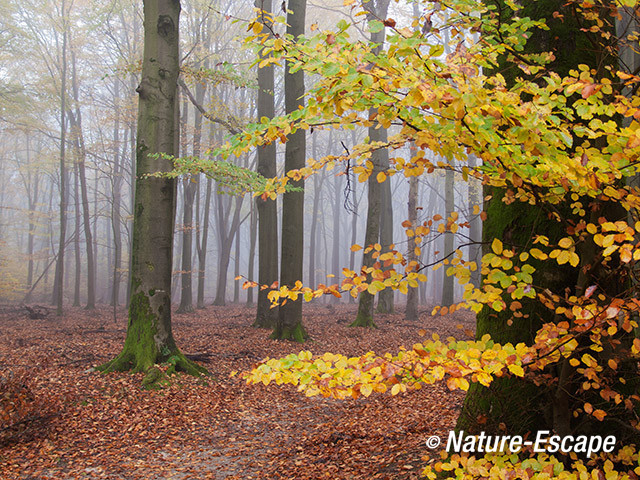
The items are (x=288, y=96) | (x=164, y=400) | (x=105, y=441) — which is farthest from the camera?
(x=288, y=96)

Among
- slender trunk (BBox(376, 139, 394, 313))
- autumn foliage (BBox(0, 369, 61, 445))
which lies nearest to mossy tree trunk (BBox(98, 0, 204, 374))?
autumn foliage (BBox(0, 369, 61, 445))

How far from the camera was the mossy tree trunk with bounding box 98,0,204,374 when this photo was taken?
7582mm

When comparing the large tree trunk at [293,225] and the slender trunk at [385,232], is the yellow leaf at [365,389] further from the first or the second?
the slender trunk at [385,232]

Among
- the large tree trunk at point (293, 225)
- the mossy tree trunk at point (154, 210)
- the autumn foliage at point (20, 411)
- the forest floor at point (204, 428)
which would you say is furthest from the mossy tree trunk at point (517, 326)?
the large tree trunk at point (293, 225)

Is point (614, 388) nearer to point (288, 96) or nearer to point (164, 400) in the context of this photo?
point (164, 400)

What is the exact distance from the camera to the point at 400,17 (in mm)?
20344

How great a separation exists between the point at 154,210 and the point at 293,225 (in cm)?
416

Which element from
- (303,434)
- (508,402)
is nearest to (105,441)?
(303,434)

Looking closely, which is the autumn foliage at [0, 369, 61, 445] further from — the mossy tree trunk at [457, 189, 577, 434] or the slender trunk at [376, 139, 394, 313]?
the slender trunk at [376, 139, 394, 313]

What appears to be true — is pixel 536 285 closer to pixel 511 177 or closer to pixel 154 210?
pixel 511 177

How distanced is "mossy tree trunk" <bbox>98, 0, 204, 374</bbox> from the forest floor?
625mm

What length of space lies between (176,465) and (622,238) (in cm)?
495

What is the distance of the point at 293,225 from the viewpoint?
11.2 metres

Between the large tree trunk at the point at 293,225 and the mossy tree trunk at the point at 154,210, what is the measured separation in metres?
3.34
